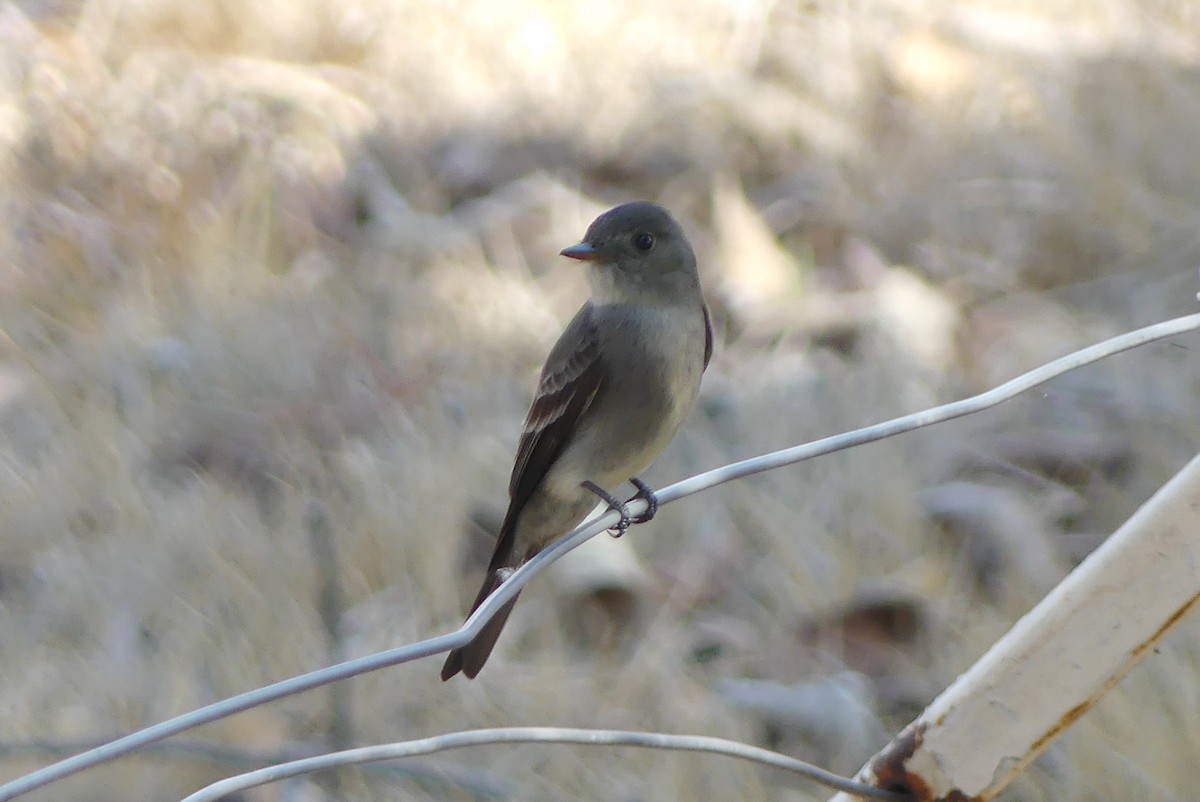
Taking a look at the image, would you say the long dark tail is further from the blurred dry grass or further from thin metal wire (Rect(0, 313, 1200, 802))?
thin metal wire (Rect(0, 313, 1200, 802))

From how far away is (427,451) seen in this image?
3936 mm

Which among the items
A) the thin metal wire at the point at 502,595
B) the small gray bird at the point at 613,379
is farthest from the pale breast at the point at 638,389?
the thin metal wire at the point at 502,595

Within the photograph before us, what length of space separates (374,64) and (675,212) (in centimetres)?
164

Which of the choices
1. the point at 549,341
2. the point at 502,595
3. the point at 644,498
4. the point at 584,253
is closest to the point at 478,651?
the point at 644,498

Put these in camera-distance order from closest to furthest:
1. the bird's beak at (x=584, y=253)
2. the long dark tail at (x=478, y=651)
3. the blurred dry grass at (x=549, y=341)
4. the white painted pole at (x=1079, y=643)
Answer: the white painted pole at (x=1079, y=643) < the long dark tail at (x=478, y=651) < the bird's beak at (x=584, y=253) < the blurred dry grass at (x=549, y=341)

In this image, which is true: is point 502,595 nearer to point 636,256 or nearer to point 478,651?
point 478,651

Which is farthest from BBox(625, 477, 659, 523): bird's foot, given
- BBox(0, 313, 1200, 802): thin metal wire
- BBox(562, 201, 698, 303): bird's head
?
BBox(0, 313, 1200, 802): thin metal wire

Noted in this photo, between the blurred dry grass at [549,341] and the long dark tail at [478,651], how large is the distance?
0.33 m

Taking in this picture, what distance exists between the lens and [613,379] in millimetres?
2711

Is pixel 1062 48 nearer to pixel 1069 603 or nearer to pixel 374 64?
pixel 374 64

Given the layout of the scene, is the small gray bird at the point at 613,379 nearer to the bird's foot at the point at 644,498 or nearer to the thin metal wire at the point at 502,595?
the bird's foot at the point at 644,498

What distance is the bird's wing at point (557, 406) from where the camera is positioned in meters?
2.75

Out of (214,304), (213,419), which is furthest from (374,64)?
(213,419)

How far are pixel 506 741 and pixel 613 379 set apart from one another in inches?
50.5
